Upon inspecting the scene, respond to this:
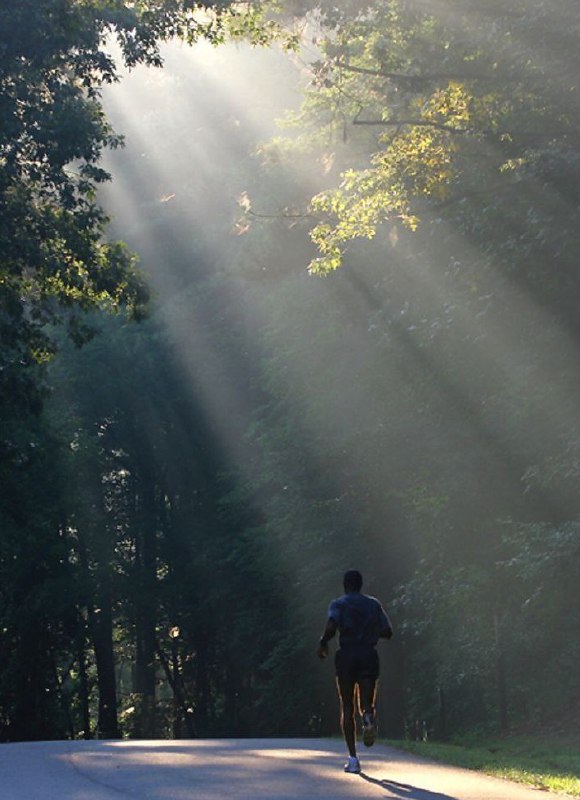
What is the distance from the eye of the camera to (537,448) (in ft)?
85.5

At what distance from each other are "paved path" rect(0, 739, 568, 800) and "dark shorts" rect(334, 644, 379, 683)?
0.89 metres

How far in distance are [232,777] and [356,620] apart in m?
1.76

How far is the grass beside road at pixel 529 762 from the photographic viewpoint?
41.8 ft

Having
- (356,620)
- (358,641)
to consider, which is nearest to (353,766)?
(358,641)

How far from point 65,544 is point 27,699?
5.66m

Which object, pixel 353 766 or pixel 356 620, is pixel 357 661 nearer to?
pixel 356 620

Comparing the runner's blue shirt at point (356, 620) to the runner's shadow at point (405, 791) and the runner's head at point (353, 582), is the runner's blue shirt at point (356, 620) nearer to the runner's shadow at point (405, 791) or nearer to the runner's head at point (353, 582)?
the runner's head at point (353, 582)

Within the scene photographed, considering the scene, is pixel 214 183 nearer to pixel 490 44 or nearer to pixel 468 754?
pixel 490 44

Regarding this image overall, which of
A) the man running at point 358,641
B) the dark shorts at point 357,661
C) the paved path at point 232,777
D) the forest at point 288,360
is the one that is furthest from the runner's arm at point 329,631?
the forest at point 288,360

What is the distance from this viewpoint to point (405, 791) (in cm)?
1129

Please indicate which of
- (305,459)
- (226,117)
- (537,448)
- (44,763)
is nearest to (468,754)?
(44,763)

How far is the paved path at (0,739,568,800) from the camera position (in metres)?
11.1

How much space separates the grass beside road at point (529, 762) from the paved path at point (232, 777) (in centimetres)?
34

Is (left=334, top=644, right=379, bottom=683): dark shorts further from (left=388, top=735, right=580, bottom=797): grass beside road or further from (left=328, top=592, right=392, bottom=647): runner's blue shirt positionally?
(left=388, top=735, right=580, bottom=797): grass beside road
